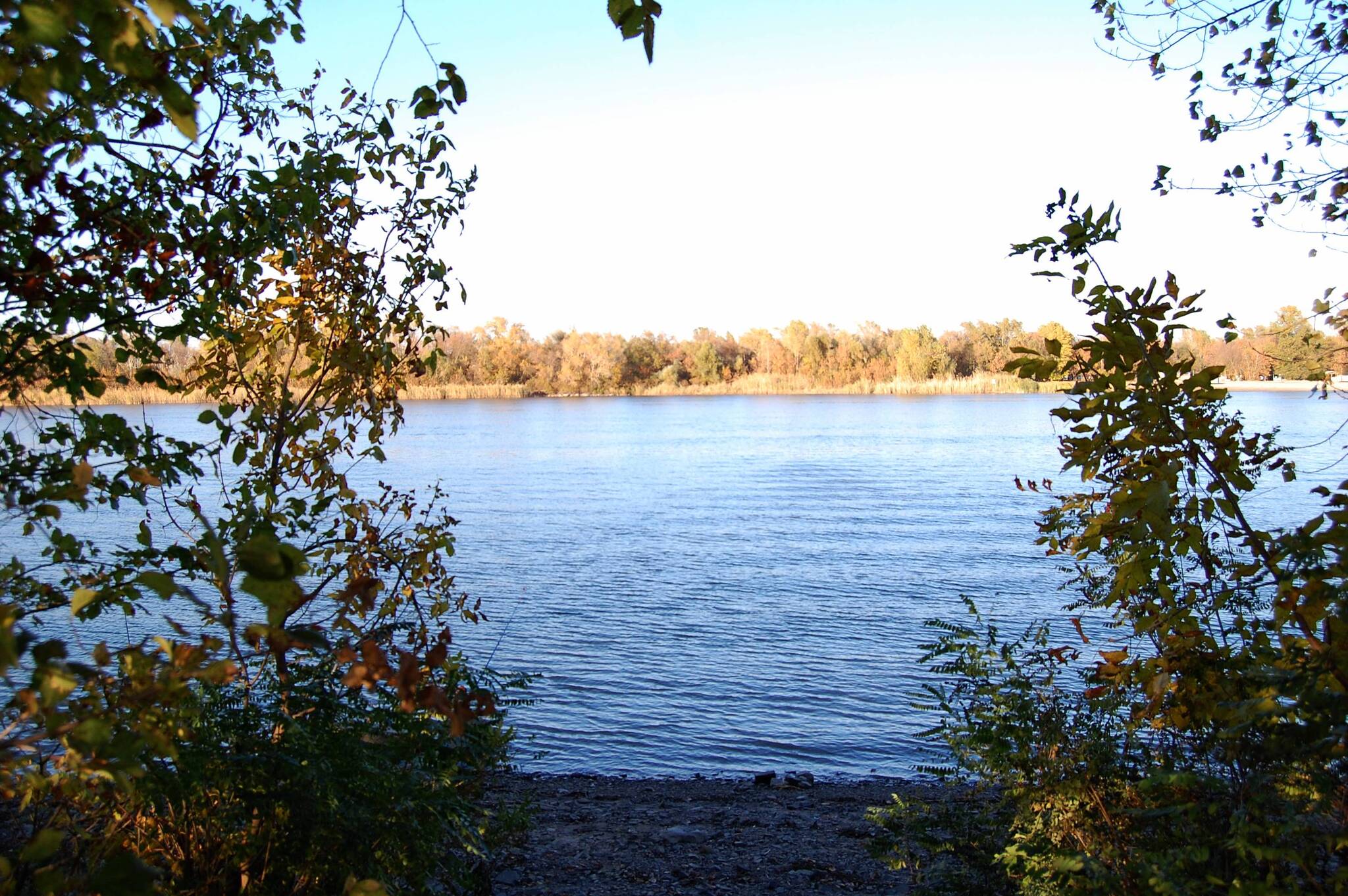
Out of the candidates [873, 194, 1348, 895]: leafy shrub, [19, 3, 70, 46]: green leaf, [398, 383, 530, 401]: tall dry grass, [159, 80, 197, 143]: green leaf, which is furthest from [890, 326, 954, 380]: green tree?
[19, 3, 70, 46]: green leaf

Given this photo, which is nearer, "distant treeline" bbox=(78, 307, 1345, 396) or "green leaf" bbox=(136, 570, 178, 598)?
"green leaf" bbox=(136, 570, 178, 598)

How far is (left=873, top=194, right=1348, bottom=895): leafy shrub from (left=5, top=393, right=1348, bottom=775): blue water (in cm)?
563

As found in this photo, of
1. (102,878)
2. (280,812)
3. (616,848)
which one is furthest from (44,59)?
(616,848)

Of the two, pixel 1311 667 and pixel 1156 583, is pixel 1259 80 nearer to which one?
pixel 1156 583

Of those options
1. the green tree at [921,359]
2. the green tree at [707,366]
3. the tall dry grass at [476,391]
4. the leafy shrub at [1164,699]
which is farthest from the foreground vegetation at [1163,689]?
the green tree at [707,366]

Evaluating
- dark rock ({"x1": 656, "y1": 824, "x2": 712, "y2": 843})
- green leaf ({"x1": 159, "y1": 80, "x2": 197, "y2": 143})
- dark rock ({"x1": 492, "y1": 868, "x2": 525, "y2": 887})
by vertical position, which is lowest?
dark rock ({"x1": 656, "y1": 824, "x2": 712, "y2": 843})

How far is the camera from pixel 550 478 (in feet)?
115

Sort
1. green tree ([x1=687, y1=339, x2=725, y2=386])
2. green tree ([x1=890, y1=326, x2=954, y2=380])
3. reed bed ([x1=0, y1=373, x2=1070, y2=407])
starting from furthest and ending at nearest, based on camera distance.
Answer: green tree ([x1=687, y1=339, x2=725, y2=386]) → green tree ([x1=890, y1=326, x2=954, y2=380]) → reed bed ([x1=0, y1=373, x2=1070, y2=407])

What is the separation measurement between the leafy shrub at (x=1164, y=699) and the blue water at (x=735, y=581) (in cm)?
563

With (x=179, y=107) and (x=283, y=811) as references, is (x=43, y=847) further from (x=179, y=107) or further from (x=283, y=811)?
(x=283, y=811)

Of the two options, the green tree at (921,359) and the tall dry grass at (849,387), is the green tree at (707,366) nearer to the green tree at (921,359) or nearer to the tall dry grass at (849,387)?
the tall dry grass at (849,387)

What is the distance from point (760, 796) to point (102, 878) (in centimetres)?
748

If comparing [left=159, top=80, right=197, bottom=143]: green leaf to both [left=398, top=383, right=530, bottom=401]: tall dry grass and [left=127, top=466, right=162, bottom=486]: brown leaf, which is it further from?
[left=398, top=383, right=530, bottom=401]: tall dry grass

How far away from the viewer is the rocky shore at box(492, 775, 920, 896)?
18.8 ft
